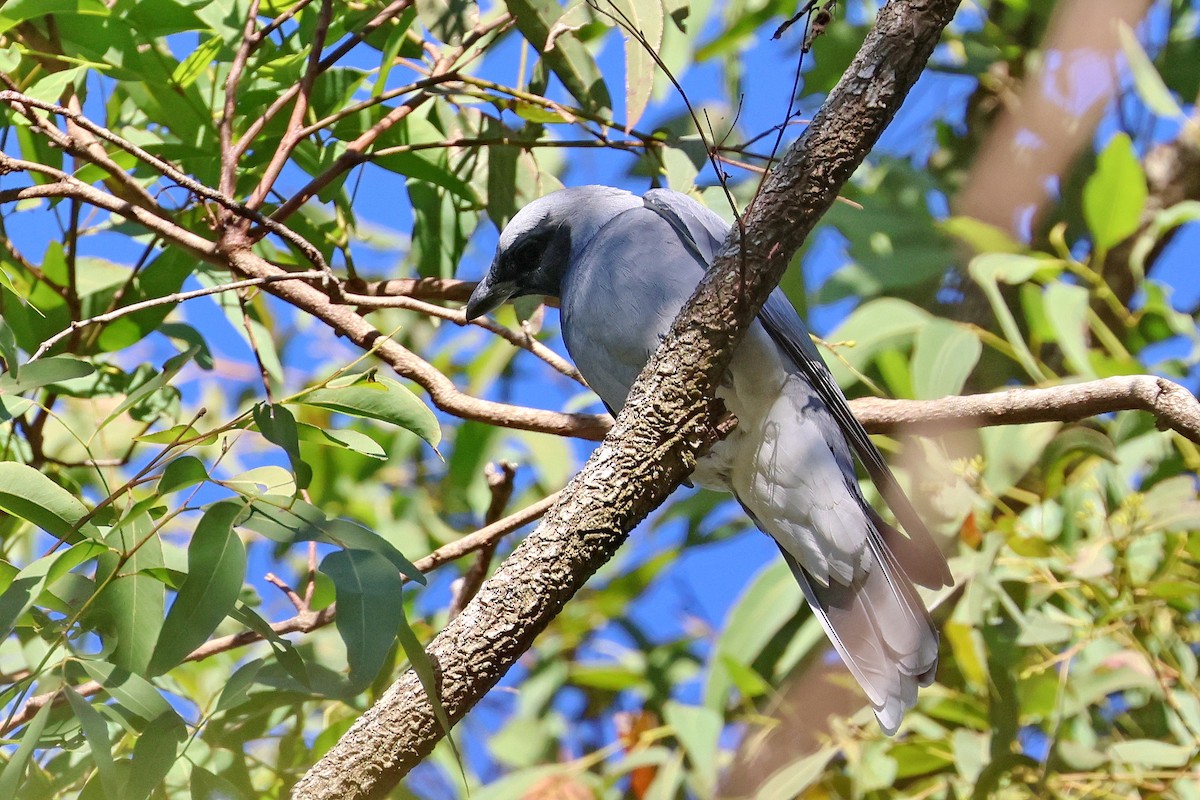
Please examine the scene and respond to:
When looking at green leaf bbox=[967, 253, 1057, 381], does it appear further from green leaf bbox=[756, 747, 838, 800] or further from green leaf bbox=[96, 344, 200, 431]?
green leaf bbox=[96, 344, 200, 431]

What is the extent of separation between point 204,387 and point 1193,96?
12.7ft

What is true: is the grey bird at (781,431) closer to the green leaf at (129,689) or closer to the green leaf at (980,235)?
the green leaf at (980,235)

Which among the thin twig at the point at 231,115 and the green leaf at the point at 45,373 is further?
the thin twig at the point at 231,115

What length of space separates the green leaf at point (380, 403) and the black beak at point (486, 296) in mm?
650

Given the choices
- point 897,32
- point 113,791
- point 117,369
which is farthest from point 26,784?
point 897,32

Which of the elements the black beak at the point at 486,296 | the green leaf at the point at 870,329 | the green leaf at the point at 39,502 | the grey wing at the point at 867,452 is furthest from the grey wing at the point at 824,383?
the green leaf at the point at 39,502

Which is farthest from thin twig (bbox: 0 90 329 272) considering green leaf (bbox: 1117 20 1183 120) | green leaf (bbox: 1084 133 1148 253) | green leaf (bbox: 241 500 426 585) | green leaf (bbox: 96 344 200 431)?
green leaf (bbox: 1117 20 1183 120)

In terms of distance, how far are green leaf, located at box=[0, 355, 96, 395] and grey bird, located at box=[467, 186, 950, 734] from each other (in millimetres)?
954

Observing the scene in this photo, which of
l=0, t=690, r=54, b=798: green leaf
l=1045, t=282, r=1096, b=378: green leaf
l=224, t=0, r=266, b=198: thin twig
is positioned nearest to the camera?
l=0, t=690, r=54, b=798: green leaf

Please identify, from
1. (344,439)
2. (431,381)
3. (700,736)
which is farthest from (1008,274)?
(344,439)

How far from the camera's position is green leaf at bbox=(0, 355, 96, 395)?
1.59m

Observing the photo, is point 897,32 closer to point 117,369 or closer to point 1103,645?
point 117,369

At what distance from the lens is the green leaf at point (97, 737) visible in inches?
56.7

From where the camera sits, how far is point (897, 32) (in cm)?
148
